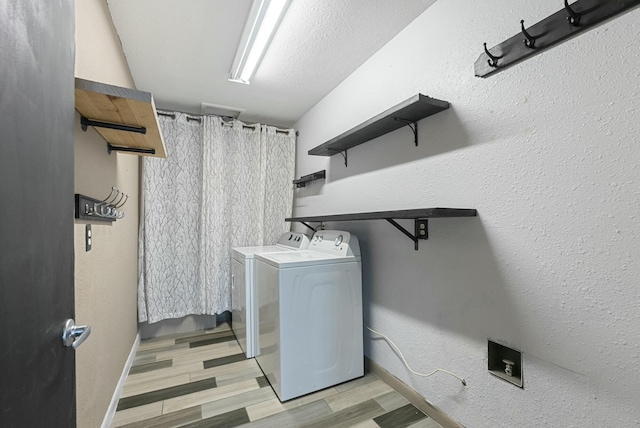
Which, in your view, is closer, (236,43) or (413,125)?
(413,125)

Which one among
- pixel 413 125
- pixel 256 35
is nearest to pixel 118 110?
pixel 256 35

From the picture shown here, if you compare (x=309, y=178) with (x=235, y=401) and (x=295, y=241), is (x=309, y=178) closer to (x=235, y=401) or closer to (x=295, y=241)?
(x=295, y=241)

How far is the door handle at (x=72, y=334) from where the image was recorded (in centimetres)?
69

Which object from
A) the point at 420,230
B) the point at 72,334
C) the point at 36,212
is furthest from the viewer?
the point at 420,230

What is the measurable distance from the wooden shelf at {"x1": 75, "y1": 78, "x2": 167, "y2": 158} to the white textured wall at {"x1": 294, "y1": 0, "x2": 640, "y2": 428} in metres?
1.47

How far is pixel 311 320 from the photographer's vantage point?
1.90 metres

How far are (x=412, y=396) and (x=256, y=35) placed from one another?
2.55 m

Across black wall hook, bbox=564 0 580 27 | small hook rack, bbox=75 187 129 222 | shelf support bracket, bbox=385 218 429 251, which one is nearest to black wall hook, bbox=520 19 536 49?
black wall hook, bbox=564 0 580 27

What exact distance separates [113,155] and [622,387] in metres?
2.64

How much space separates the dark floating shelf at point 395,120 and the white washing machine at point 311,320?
2.50 feet

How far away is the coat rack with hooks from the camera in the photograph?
38.1 inches

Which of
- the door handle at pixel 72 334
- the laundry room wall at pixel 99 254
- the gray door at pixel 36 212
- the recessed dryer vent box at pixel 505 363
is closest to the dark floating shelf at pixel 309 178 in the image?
the laundry room wall at pixel 99 254

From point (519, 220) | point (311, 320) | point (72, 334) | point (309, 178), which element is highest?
point (309, 178)

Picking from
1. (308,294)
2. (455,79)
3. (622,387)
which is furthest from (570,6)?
(308,294)
